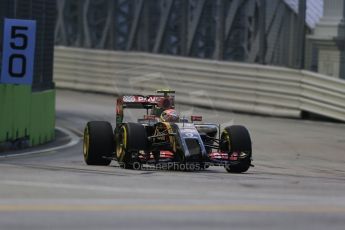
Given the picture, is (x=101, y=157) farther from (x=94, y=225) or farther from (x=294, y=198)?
(x=94, y=225)

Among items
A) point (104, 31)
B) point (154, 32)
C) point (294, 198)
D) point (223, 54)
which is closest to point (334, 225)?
point (294, 198)

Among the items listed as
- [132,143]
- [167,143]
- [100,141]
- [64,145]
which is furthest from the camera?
[64,145]

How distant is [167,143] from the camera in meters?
12.8

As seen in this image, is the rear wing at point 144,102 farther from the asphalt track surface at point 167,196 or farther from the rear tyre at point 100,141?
the asphalt track surface at point 167,196

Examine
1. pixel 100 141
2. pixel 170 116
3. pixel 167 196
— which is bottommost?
pixel 167 196

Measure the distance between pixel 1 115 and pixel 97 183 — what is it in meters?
6.70


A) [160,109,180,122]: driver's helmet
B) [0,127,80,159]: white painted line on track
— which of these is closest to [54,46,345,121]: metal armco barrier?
[0,127,80,159]: white painted line on track

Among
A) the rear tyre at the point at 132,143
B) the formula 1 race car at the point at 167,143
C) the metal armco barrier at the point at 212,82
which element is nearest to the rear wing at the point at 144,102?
the formula 1 race car at the point at 167,143

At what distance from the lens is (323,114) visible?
23.3m

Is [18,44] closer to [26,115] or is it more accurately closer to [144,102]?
[26,115]

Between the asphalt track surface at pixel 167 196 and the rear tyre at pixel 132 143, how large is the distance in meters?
0.20

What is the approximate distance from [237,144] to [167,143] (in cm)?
93

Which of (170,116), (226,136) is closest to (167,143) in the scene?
(170,116)

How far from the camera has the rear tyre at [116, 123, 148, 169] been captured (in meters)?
12.6
